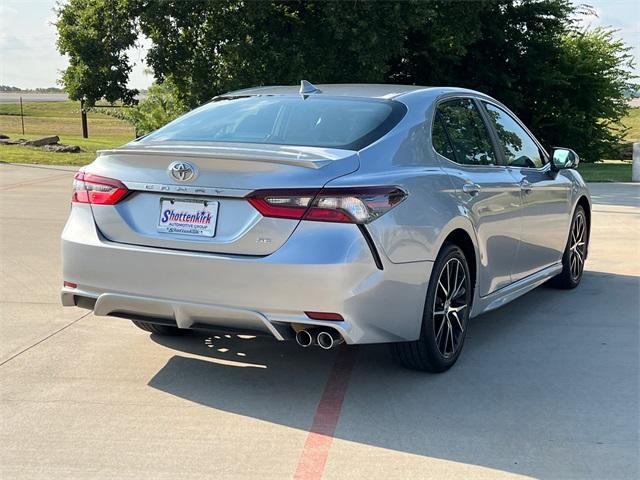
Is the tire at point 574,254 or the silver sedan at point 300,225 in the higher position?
the silver sedan at point 300,225

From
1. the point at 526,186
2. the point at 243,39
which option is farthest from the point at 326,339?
the point at 243,39

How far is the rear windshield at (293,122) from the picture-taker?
484cm

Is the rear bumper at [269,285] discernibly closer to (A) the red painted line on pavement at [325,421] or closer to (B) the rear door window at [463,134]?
(A) the red painted line on pavement at [325,421]

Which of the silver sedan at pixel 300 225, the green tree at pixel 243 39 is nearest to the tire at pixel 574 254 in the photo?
the silver sedan at pixel 300 225

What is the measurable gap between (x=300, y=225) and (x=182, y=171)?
2.27ft

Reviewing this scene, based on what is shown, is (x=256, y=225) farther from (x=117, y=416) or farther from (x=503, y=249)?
(x=503, y=249)

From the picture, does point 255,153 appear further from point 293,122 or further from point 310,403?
point 310,403

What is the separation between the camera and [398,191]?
4441mm

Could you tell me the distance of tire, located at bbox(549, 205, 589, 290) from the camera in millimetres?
7289

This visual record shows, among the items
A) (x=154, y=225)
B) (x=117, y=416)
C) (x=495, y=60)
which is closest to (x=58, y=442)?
(x=117, y=416)

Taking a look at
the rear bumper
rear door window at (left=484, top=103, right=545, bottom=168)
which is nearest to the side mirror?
rear door window at (left=484, top=103, right=545, bottom=168)

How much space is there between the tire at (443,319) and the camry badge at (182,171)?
4.65ft

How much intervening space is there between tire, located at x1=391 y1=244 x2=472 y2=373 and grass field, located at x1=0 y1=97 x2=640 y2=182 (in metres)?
13.9

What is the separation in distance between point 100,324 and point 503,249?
9.29ft
